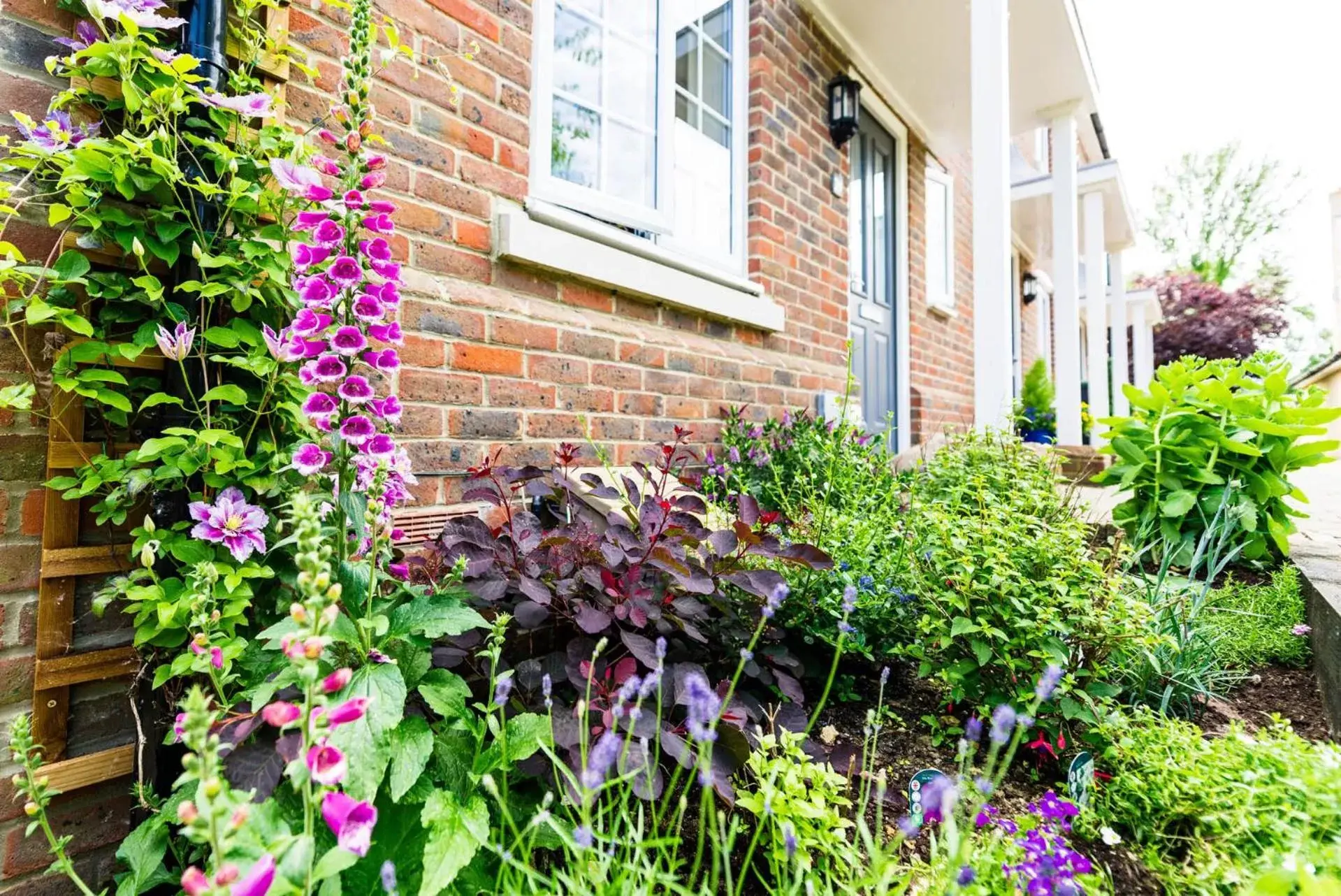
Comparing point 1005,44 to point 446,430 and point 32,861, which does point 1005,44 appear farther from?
point 32,861

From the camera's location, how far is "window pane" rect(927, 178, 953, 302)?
229 inches

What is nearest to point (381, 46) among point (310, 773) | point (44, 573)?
point (44, 573)

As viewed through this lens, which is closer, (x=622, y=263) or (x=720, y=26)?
(x=622, y=263)

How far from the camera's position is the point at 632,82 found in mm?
2779

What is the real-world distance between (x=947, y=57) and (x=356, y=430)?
481 centimetres

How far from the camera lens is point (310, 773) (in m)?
0.65

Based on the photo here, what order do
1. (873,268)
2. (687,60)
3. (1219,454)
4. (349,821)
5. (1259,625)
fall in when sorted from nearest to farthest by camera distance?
1. (349,821)
2. (1259,625)
3. (1219,454)
4. (687,60)
5. (873,268)

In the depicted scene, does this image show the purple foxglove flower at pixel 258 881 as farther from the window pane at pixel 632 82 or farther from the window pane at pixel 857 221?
the window pane at pixel 857 221

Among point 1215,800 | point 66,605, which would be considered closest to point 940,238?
point 1215,800

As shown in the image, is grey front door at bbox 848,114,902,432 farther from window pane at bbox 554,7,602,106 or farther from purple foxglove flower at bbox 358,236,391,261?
purple foxglove flower at bbox 358,236,391,261

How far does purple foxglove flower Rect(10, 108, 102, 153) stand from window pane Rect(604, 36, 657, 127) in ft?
6.10

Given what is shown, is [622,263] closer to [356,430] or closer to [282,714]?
[356,430]

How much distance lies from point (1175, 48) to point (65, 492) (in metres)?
26.9

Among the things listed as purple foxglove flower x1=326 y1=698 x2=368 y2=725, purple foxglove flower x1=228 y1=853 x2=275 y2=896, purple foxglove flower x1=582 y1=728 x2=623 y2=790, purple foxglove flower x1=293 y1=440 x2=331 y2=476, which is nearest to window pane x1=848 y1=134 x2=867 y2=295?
purple foxglove flower x1=293 y1=440 x2=331 y2=476
